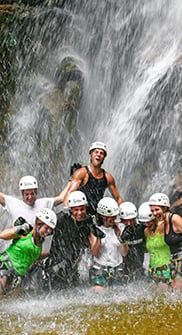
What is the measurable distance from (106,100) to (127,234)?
9559 mm

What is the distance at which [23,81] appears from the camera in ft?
57.2

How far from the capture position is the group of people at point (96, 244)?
6.82 metres

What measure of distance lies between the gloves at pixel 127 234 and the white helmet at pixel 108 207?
1.10 feet

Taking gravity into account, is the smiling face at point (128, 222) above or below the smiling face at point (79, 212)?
below

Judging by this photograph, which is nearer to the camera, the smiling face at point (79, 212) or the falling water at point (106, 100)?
the smiling face at point (79, 212)

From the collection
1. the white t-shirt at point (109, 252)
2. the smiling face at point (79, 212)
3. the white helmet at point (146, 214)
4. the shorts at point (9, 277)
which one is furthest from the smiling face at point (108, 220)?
the shorts at point (9, 277)

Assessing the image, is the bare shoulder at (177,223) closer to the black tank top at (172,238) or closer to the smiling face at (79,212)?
the black tank top at (172,238)

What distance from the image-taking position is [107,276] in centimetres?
711

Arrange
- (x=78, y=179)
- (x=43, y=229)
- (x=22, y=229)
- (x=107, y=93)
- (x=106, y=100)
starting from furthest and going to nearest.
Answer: (x=107, y=93) → (x=106, y=100) → (x=78, y=179) → (x=43, y=229) → (x=22, y=229)

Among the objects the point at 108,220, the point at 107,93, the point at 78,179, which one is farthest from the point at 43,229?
the point at 107,93

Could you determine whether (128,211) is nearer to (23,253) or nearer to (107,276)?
(107,276)

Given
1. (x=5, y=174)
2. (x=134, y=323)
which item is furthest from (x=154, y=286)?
(x=5, y=174)

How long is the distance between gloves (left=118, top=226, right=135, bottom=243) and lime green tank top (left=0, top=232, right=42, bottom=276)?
127 cm

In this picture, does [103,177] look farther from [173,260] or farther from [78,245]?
[173,260]
